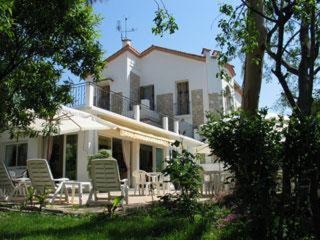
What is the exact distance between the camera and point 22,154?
1642 centimetres

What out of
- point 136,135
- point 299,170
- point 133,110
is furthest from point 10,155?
point 299,170

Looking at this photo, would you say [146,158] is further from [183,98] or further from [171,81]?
[171,81]

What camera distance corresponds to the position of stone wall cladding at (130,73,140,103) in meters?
26.5

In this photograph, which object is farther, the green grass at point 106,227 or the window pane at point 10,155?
the window pane at point 10,155

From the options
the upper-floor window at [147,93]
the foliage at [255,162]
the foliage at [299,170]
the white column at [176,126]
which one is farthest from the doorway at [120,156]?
the foliage at [299,170]

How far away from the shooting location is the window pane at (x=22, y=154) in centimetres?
1631

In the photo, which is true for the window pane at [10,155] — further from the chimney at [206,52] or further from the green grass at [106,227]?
the chimney at [206,52]

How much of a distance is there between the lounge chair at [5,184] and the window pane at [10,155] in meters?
6.48

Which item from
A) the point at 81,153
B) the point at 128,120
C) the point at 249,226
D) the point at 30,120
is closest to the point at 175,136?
the point at 128,120

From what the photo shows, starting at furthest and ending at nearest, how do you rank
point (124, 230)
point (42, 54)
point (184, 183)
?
point (42, 54)
point (184, 183)
point (124, 230)

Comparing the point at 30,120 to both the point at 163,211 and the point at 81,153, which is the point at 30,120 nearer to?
the point at 163,211

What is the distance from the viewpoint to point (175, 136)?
2309 centimetres

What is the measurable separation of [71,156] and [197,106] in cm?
1234

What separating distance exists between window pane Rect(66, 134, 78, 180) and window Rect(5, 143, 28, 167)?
6.01 feet
